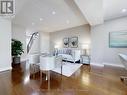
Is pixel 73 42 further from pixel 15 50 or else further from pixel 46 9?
pixel 15 50

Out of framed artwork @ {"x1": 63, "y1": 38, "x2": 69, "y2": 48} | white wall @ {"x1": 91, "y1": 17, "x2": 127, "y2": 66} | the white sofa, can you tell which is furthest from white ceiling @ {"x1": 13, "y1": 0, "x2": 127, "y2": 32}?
framed artwork @ {"x1": 63, "y1": 38, "x2": 69, "y2": 48}

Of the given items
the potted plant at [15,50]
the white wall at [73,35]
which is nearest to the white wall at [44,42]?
the white wall at [73,35]

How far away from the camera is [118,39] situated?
19.2ft

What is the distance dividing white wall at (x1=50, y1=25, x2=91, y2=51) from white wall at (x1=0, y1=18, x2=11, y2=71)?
4586mm

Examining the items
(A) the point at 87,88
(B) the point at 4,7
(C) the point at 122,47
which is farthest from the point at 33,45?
(A) the point at 87,88

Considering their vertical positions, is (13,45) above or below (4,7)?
below

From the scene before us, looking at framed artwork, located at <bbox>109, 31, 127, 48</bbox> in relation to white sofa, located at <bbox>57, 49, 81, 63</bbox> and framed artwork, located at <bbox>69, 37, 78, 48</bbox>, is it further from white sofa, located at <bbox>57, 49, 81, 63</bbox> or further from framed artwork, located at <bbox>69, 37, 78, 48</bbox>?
framed artwork, located at <bbox>69, 37, 78, 48</bbox>

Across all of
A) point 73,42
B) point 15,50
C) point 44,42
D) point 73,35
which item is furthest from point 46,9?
point 44,42

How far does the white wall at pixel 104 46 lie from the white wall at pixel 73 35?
3.39ft

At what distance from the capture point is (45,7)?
516cm

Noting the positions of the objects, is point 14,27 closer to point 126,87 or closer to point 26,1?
point 26,1

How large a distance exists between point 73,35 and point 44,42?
2814mm

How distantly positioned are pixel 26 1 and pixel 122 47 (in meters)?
5.14

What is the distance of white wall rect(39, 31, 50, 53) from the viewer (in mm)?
9406
